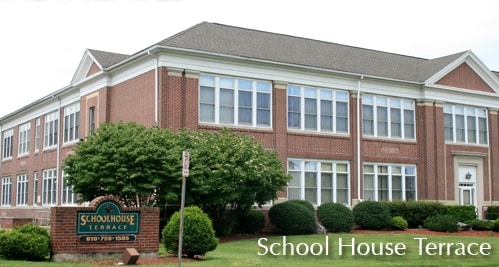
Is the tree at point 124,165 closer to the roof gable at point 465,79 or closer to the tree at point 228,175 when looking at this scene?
the tree at point 228,175

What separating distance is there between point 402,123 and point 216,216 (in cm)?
1522

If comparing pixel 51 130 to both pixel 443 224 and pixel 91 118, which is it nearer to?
pixel 91 118

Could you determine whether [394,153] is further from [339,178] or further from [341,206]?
Result: [341,206]

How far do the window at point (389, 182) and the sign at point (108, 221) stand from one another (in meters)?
21.1

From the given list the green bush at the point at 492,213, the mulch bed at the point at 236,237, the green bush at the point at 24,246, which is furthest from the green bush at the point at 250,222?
the green bush at the point at 492,213

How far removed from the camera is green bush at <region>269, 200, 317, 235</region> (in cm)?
3083

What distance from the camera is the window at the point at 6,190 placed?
A: 182 feet

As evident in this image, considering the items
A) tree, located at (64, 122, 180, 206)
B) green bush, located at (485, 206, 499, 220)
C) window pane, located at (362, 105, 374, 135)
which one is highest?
window pane, located at (362, 105, 374, 135)

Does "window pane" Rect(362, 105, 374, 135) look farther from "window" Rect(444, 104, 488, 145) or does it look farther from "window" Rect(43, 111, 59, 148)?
"window" Rect(43, 111, 59, 148)

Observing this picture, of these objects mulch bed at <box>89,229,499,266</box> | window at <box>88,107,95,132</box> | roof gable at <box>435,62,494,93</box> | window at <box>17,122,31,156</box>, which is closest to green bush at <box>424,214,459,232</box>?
mulch bed at <box>89,229,499,266</box>

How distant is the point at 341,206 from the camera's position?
111 ft

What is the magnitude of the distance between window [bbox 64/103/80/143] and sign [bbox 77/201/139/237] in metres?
23.4

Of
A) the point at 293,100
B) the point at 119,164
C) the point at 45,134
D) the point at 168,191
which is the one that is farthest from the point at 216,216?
the point at 45,134

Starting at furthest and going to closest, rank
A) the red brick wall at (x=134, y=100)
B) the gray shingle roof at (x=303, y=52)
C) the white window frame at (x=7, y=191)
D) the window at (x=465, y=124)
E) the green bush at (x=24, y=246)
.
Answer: the white window frame at (x=7, y=191) < the window at (x=465, y=124) < the gray shingle roof at (x=303, y=52) < the red brick wall at (x=134, y=100) < the green bush at (x=24, y=246)
